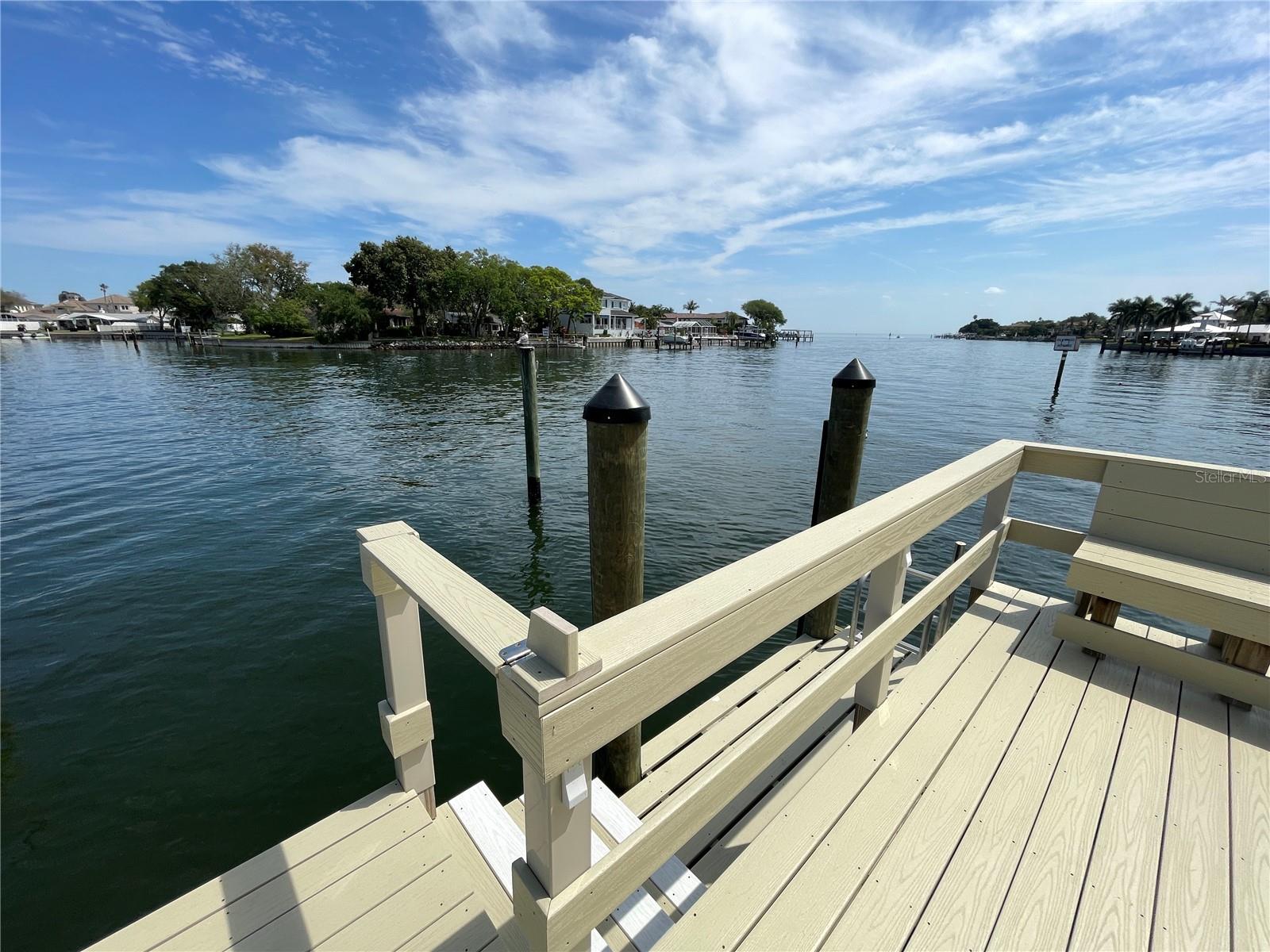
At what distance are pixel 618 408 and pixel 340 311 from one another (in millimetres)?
70154

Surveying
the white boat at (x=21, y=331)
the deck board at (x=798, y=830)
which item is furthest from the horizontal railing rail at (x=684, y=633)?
the white boat at (x=21, y=331)

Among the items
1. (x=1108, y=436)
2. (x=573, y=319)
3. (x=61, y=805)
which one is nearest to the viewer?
(x=61, y=805)

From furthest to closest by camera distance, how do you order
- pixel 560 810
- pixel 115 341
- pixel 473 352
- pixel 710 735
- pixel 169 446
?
pixel 115 341 < pixel 473 352 < pixel 169 446 < pixel 710 735 < pixel 560 810

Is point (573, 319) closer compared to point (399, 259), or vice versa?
point (399, 259)

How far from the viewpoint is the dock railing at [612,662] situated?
0.92 metres

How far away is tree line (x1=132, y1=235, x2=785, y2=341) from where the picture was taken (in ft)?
195

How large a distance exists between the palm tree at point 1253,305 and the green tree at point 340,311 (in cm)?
11534

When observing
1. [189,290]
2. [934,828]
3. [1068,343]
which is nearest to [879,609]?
[934,828]

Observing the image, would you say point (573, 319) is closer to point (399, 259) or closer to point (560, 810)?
point (399, 259)

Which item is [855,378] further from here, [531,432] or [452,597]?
[531,432]

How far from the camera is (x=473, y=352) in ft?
179

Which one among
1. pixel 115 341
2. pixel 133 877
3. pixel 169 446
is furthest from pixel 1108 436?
pixel 115 341

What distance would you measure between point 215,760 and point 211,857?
3.27 ft

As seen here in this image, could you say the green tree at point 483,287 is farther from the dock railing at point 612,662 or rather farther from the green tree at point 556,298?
the dock railing at point 612,662
